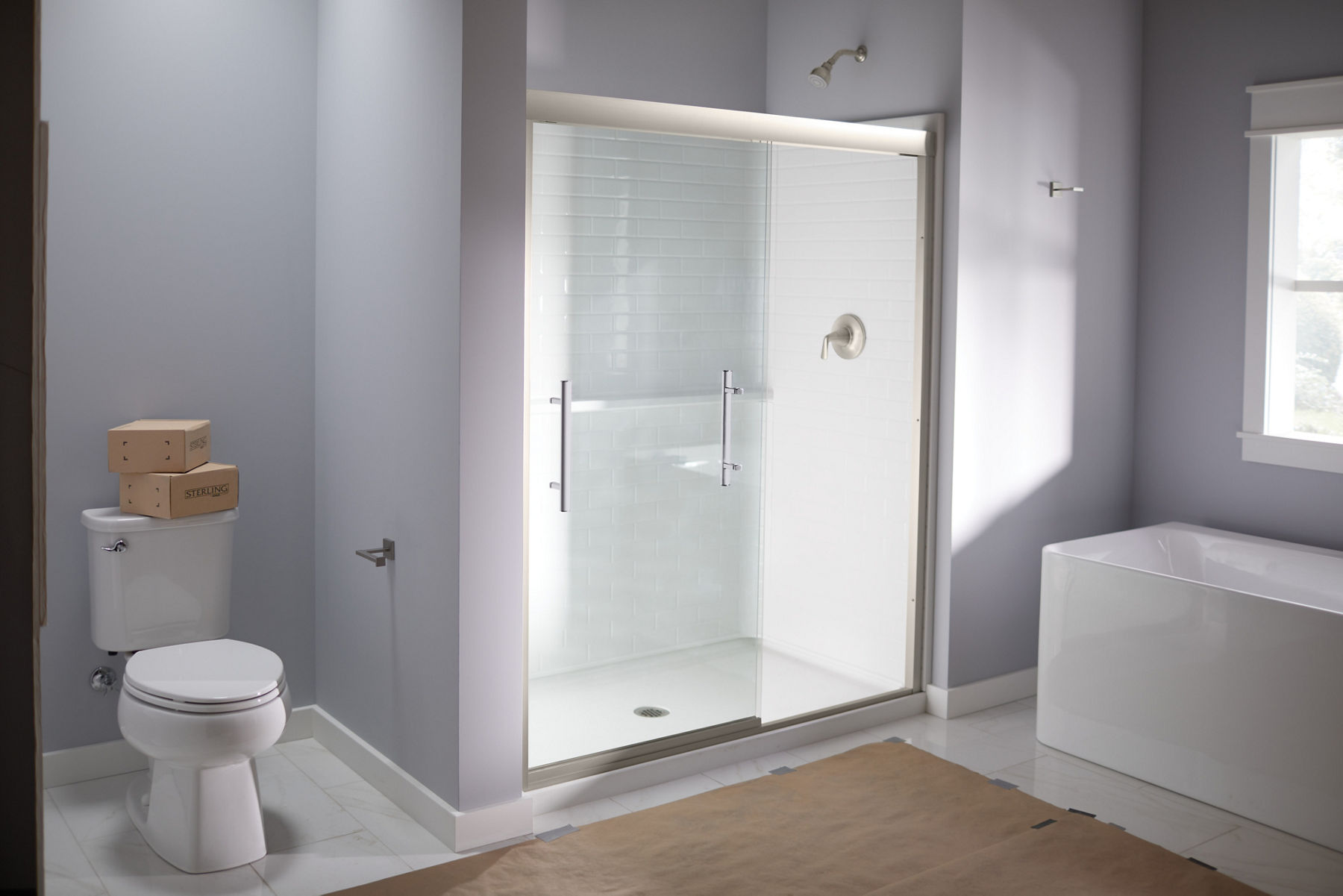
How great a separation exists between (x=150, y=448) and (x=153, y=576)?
0.35m

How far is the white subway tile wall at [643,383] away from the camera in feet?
9.53

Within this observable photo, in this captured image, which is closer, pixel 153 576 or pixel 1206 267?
pixel 153 576

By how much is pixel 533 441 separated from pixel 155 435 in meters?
1.02

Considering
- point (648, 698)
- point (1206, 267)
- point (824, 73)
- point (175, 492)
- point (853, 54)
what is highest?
point (853, 54)

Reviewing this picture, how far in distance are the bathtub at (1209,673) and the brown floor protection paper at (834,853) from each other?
39cm

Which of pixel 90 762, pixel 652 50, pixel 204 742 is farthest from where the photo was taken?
pixel 652 50

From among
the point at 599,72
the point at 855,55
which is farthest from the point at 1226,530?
the point at 599,72

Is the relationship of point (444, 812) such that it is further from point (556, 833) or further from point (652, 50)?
point (652, 50)

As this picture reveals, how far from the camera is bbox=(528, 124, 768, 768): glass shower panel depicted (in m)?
2.92

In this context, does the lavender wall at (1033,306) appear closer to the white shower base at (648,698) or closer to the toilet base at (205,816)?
the white shower base at (648,698)

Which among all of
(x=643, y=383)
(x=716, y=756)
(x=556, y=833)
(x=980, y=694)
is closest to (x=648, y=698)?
(x=716, y=756)

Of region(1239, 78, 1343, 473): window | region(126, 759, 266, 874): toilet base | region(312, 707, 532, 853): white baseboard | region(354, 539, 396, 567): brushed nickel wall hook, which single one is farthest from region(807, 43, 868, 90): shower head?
region(126, 759, 266, 874): toilet base

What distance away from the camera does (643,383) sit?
10.1ft

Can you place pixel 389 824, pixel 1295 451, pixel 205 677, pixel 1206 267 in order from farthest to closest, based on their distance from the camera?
pixel 1206 267
pixel 1295 451
pixel 389 824
pixel 205 677
